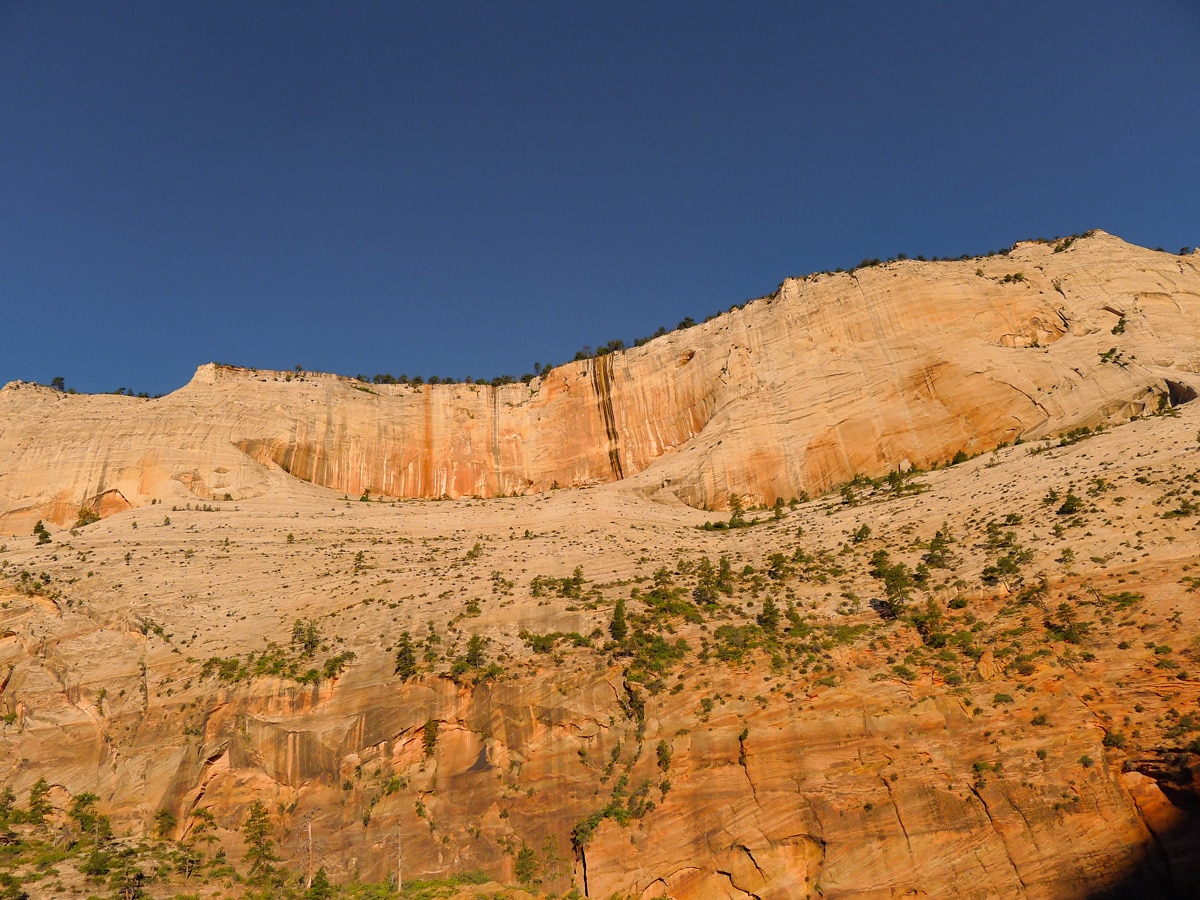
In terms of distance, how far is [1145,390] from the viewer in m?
41.1

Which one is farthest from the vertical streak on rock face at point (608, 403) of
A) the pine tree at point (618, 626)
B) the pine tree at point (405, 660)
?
the pine tree at point (405, 660)

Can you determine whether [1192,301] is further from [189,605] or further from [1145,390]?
[189,605]

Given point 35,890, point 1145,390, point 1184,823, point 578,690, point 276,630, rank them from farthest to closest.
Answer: point 1145,390, point 276,630, point 578,690, point 35,890, point 1184,823

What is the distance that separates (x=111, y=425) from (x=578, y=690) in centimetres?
3819

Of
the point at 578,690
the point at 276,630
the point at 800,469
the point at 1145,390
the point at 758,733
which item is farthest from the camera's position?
the point at 800,469

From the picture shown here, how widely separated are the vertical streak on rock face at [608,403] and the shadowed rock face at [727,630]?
5.51m

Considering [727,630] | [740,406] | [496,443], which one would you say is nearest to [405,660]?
[727,630]

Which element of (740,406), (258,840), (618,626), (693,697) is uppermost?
(740,406)

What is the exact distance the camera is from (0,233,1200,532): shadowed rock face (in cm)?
4559

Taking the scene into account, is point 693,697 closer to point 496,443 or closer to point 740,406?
point 740,406

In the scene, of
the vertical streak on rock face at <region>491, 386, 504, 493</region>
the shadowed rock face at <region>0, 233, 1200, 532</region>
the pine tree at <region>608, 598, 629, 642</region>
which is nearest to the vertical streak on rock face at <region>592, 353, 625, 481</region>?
the shadowed rock face at <region>0, 233, 1200, 532</region>

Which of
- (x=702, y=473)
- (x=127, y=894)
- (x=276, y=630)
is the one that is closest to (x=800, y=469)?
(x=702, y=473)

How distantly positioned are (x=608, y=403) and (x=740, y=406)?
452 inches

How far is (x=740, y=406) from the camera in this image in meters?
51.0
